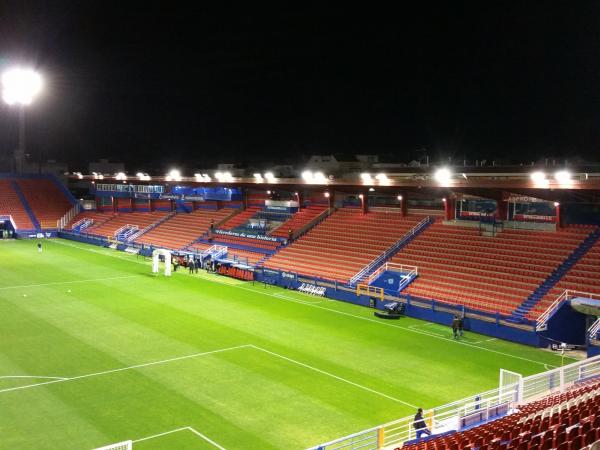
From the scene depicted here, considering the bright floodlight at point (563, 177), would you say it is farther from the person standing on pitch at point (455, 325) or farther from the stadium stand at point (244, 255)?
the stadium stand at point (244, 255)

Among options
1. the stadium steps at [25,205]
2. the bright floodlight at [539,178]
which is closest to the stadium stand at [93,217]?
the stadium steps at [25,205]

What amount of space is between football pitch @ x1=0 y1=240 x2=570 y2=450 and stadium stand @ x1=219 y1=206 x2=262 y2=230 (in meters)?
16.7

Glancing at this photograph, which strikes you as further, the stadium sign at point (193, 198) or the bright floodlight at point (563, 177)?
the stadium sign at point (193, 198)

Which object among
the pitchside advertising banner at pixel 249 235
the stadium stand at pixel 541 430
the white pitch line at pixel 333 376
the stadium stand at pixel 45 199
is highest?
the stadium stand at pixel 45 199

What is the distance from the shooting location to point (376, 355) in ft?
71.2

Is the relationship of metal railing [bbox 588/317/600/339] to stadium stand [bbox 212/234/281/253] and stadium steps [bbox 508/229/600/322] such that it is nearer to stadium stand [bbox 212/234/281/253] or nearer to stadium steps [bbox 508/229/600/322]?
stadium steps [bbox 508/229/600/322]

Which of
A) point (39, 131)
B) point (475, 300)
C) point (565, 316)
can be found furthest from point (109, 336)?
point (39, 131)

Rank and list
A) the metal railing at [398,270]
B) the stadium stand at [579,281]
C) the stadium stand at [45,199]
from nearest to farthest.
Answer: the stadium stand at [579,281] < the metal railing at [398,270] < the stadium stand at [45,199]

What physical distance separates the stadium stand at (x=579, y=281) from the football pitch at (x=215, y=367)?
2.74 meters

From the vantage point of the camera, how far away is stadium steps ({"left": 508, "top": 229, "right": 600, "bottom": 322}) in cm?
2538

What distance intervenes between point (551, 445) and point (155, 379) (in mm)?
12270

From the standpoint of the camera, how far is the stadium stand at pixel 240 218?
164 feet

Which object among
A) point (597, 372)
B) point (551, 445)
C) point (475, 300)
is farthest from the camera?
point (475, 300)

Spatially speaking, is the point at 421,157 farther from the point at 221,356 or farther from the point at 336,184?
the point at 221,356
